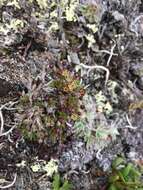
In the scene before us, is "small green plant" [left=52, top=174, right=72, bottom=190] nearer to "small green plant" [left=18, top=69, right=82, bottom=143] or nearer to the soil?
the soil

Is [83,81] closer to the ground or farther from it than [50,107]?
farther from it

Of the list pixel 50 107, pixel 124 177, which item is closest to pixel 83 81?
pixel 50 107

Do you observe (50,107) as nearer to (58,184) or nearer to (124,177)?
(58,184)

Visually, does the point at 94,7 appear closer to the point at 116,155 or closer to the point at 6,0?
the point at 6,0

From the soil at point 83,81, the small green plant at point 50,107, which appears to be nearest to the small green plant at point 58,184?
the soil at point 83,81

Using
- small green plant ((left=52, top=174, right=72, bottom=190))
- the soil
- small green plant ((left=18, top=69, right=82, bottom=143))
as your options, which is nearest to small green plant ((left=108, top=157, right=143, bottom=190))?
the soil

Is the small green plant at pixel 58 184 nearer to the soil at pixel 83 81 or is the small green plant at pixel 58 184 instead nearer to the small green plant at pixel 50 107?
the soil at pixel 83 81

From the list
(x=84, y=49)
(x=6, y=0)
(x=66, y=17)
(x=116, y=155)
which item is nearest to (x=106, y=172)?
(x=116, y=155)

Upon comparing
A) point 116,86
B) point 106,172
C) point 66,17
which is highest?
point 66,17
